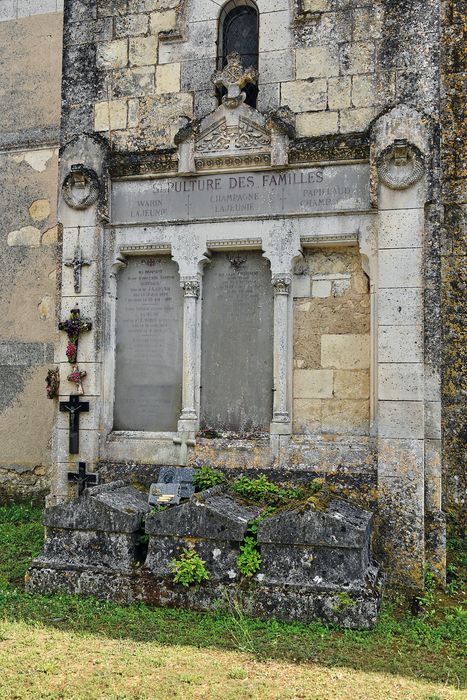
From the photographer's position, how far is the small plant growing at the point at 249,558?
566 centimetres

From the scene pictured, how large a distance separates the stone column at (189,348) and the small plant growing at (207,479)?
0.53 metres

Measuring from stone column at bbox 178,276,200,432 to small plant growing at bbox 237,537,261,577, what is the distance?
5.99 ft

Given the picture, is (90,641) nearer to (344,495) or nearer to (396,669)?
(396,669)

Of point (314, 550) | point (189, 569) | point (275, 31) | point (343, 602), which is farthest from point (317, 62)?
point (343, 602)

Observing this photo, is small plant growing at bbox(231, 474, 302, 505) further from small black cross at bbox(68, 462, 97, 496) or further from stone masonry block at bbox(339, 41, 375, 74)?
stone masonry block at bbox(339, 41, 375, 74)

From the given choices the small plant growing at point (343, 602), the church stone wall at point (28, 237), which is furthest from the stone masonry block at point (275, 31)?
the small plant growing at point (343, 602)

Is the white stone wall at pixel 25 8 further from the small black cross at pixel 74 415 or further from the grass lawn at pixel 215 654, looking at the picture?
the grass lawn at pixel 215 654

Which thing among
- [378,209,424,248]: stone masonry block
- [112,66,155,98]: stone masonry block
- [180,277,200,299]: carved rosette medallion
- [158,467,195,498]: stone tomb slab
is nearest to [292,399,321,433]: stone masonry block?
[158,467,195,498]: stone tomb slab

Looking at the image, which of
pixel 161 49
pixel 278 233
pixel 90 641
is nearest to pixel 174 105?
pixel 161 49

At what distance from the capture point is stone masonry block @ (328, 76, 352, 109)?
717 cm

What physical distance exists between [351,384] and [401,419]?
72 cm

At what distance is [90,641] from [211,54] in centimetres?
607

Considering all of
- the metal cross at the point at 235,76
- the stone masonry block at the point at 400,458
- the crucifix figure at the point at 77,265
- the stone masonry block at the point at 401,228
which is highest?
the metal cross at the point at 235,76

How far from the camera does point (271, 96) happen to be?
24.3 ft
